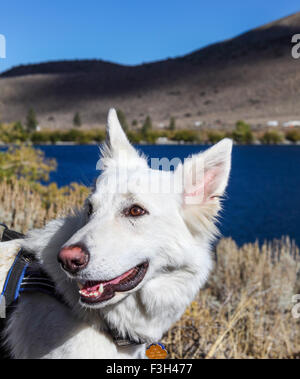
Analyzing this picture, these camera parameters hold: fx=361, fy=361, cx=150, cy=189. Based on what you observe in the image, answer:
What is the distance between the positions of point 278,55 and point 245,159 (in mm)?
57515

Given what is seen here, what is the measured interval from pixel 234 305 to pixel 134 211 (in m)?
3.64

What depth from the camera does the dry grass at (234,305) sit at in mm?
3676

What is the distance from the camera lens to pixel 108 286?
1.92m

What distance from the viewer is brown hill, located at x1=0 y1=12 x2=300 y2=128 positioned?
214ft

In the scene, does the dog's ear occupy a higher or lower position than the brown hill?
lower

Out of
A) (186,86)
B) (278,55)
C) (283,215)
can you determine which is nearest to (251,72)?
(278,55)

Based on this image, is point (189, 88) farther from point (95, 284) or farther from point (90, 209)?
point (95, 284)

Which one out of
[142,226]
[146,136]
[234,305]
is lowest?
[234,305]

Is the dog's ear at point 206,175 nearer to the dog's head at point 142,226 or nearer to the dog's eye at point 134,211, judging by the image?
the dog's head at point 142,226

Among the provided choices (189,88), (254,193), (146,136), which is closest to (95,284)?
(254,193)

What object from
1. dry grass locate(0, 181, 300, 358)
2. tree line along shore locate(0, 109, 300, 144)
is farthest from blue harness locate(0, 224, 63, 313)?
tree line along shore locate(0, 109, 300, 144)

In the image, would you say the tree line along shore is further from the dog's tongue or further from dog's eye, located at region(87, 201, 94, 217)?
the dog's tongue

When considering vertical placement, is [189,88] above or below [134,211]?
above

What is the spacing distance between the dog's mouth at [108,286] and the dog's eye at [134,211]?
31 centimetres
